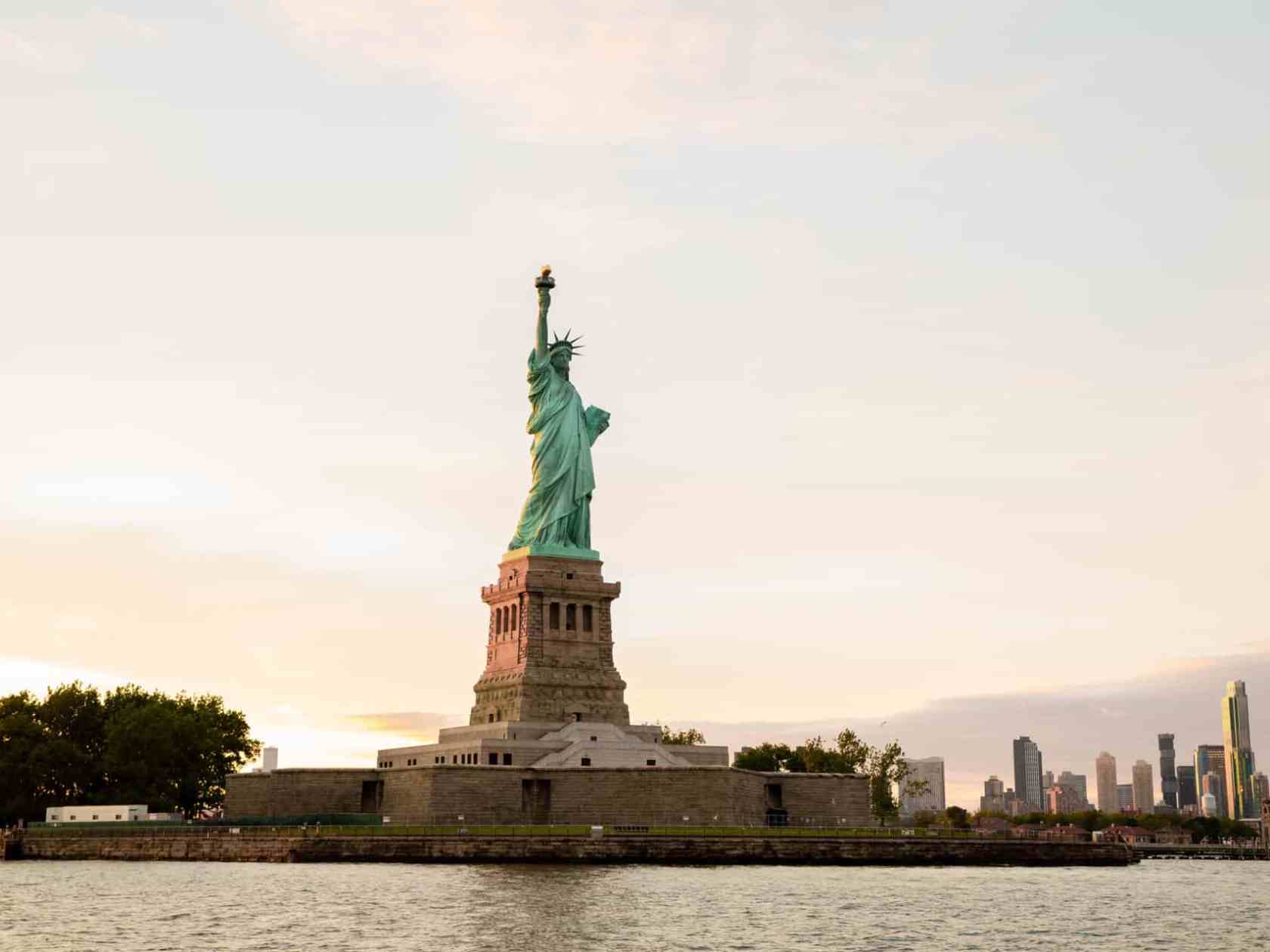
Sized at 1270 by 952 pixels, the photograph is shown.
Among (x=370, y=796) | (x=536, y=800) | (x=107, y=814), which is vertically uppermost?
(x=370, y=796)

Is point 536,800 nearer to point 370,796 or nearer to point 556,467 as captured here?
point 370,796

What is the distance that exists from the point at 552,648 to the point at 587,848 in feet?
79.5

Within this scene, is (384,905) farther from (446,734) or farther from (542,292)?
(542,292)

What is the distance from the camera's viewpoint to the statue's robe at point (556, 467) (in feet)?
375

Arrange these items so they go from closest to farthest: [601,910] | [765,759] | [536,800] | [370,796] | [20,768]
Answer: [601,910], [536,800], [370,796], [20,768], [765,759]

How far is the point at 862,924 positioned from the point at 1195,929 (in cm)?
1460

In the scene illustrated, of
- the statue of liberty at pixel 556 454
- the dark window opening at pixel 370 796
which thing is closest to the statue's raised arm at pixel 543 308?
the statue of liberty at pixel 556 454

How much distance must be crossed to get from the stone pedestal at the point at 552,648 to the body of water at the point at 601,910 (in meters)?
22.7

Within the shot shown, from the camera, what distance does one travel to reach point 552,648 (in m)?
110

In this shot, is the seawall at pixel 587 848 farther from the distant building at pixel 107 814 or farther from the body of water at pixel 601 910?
the distant building at pixel 107 814

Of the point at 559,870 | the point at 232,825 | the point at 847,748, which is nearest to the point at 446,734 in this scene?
the point at 232,825

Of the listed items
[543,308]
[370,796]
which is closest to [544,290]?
[543,308]

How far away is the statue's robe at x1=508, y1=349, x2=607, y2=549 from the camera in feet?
375

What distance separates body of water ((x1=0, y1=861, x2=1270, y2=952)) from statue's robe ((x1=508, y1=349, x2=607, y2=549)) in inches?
1278
